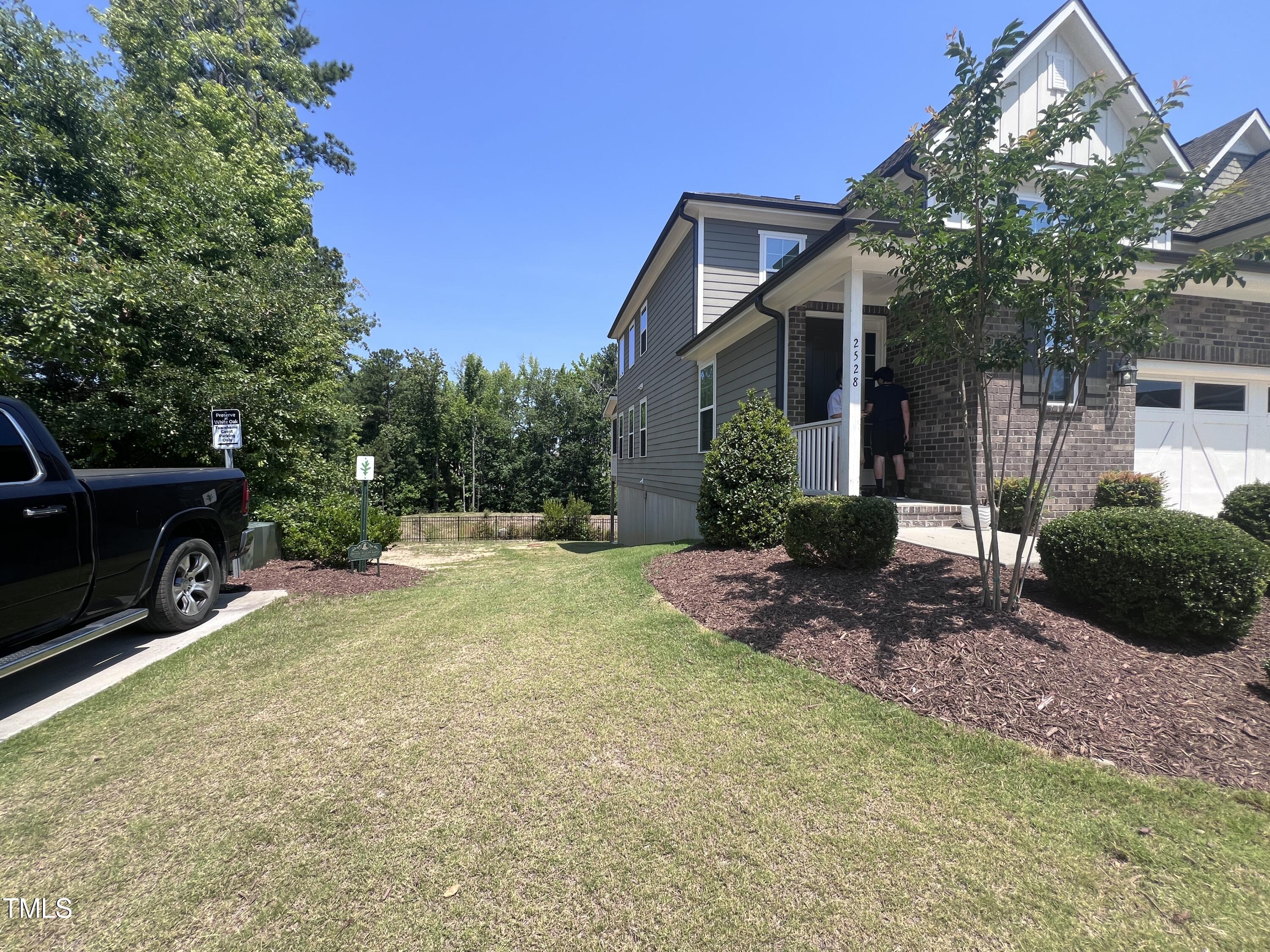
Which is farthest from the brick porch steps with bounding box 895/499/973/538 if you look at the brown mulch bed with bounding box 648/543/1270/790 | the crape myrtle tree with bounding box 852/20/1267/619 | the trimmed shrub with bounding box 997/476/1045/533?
the crape myrtle tree with bounding box 852/20/1267/619

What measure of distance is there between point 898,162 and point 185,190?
11.9 meters

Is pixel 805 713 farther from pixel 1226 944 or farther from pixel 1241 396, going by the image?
pixel 1241 396

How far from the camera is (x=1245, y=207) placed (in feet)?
31.9

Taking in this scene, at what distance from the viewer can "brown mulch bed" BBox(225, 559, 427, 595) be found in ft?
21.3

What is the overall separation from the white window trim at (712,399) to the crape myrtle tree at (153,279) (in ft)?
22.3

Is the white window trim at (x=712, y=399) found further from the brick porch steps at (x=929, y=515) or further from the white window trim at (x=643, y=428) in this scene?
the white window trim at (x=643, y=428)

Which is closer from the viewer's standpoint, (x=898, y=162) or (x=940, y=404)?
(x=940, y=404)

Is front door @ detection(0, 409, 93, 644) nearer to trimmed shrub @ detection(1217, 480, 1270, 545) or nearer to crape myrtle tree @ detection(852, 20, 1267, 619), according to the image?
crape myrtle tree @ detection(852, 20, 1267, 619)

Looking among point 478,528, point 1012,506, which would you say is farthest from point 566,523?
point 1012,506

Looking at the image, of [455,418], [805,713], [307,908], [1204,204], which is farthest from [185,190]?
[455,418]

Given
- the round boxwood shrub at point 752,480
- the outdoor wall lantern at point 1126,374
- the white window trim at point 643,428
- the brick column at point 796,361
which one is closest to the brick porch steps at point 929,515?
the round boxwood shrub at point 752,480

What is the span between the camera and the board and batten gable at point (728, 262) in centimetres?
1069

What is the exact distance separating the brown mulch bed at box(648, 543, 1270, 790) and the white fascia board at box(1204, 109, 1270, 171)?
11.9 meters

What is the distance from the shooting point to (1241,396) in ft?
27.0
